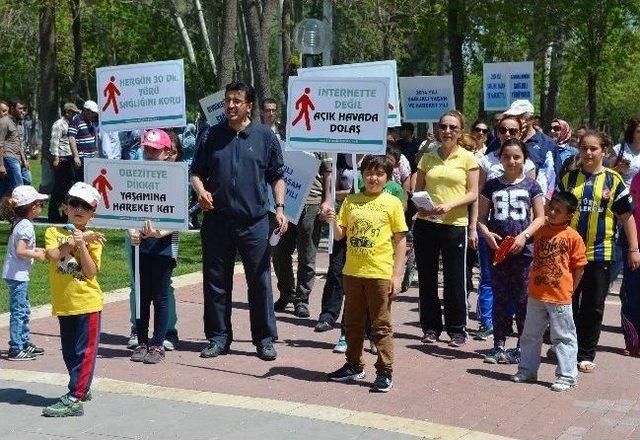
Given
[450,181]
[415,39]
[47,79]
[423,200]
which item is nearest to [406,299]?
[450,181]

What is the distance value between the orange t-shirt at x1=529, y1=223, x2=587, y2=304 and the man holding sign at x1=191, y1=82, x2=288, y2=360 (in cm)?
195

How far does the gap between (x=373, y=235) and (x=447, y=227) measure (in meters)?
1.58

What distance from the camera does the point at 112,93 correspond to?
32.1ft

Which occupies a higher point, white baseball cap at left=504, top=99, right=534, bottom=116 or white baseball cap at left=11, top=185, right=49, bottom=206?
white baseball cap at left=504, top=99, right=534, bottom=116

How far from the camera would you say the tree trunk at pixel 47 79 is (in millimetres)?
24812

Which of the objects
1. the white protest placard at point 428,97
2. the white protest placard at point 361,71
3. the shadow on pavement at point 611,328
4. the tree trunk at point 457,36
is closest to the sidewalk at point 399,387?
the shadow on pavement at point 611,328

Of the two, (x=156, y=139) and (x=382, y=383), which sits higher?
(x=156, y=139)

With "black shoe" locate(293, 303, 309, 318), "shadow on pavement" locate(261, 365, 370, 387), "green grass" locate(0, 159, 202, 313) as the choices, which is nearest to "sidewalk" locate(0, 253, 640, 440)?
"shadow on pavement" locate(261, 365, 370, 387)

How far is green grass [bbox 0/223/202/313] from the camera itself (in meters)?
12.1

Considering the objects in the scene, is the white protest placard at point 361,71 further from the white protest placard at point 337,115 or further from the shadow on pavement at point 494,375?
the shadow on pavement at point 494,375

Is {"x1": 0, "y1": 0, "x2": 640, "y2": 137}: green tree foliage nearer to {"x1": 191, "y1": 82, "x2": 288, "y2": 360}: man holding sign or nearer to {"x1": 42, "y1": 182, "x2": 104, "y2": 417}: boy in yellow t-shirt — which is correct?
{"x1": 191, "y1": 82, "x2": 288, "y2": 360}: man holding sign

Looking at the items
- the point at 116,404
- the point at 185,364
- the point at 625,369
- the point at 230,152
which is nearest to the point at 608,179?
the point at 625,369

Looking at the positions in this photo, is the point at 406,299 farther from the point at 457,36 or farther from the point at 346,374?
the point at 457,36

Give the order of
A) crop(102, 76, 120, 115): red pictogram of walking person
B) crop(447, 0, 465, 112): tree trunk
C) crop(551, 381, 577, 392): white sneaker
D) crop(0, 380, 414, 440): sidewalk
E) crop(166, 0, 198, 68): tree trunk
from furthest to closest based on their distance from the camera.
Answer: crop(166, 0, 198, 68): tree trunk, crop(447, 0, 465, 112): tree trunk, crop(102, 76, 120, 115): red pictogram of walking person, crop(551, 381, 577, 392): white sneaker, crop(0, 380, 414, 440): sidewalk
